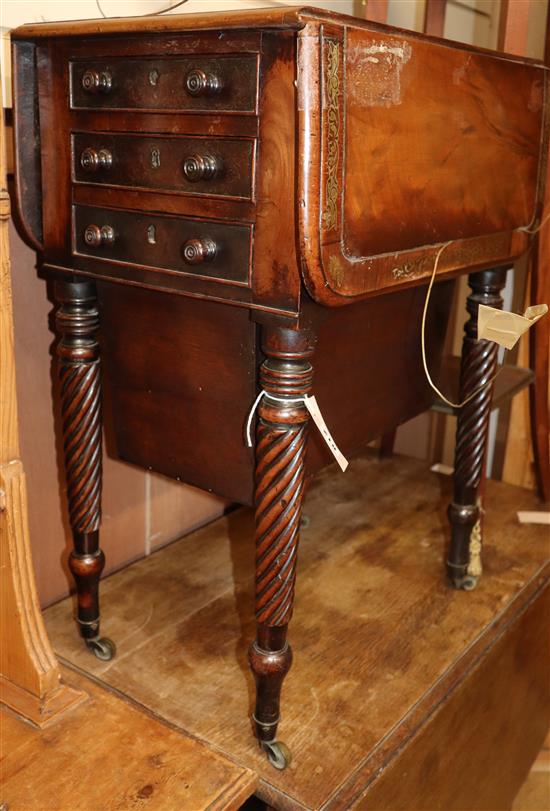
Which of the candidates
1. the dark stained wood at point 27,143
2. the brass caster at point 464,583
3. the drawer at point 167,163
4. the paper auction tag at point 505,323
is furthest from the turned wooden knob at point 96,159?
the brass caster at point 464,583

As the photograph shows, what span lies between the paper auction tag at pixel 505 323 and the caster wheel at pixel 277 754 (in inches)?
24.0

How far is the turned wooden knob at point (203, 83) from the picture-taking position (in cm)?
94

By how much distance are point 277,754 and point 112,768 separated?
0.70ft

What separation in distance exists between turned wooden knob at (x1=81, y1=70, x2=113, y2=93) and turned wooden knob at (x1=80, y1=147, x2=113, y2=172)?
74 millimetres

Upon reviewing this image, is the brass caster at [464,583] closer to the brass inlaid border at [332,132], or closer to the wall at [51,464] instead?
the wall at [51,464]

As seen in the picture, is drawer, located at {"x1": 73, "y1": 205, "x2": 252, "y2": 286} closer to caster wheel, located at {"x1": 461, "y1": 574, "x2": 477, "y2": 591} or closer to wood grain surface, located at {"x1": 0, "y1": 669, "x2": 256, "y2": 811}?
wood grain surface, located at {"x1": 0, "y1": 669, "x2": 256, "y2": 811}

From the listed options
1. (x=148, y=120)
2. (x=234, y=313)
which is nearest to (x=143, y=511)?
(x=234, y=313)

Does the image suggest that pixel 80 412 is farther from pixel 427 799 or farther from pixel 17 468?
pixel 427 799

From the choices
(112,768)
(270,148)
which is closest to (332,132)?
(270,148)

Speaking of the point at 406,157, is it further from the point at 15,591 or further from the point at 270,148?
the point at 15,591

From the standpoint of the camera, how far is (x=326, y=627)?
1.44 m

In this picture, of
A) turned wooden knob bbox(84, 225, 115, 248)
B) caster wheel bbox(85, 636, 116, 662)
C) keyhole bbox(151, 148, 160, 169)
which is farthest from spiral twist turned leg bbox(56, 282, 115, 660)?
keyhole bbox(151, 148, 160, 169)

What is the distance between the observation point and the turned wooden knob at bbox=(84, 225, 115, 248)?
3.63 ft

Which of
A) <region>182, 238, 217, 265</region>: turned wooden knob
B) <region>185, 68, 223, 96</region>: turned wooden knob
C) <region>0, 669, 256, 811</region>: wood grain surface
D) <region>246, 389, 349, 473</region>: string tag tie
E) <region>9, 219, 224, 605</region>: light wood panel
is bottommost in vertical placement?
<region>0, 669, 256, 811</region>: wood grain surface
